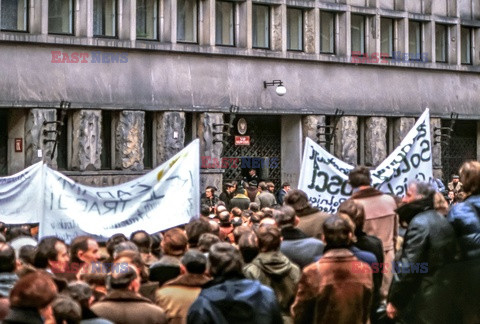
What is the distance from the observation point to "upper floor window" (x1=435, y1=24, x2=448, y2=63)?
122 ft

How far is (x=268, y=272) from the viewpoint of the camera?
31.4ft

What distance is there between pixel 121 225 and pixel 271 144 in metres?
19.9

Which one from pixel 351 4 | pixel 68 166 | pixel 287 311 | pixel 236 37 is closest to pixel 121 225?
pixel 287 311

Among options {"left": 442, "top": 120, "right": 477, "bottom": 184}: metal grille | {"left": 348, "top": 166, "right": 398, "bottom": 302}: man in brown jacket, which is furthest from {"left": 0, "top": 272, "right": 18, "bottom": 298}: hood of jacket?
{"left": 442, "top": 120, "right": 477, "bottom": 184}: metal grille

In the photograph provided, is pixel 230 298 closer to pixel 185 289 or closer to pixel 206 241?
pixel 185 289

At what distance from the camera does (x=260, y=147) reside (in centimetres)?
3341

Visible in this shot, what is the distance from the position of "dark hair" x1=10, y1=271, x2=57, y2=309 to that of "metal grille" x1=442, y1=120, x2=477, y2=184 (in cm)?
3073

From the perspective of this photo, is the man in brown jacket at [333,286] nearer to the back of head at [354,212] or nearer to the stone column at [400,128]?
the back of head at [354,212]

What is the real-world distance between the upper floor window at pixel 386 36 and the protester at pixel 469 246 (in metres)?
25.8

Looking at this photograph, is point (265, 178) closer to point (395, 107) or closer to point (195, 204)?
point (395, 107)

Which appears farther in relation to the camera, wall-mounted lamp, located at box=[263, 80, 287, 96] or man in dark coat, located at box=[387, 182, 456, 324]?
wall-mounted lamp, located at box=[263, 80, 287, 96]

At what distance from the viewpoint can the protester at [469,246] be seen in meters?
9.88

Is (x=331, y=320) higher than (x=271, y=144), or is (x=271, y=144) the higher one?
(x=271, y=144)

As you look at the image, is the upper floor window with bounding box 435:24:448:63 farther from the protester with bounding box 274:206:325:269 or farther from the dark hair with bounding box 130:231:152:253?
the protester with bounding box 274:206:325:269
